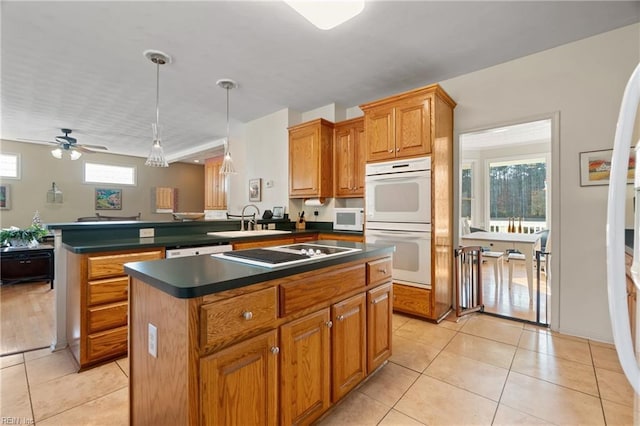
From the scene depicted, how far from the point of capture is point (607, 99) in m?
2.47

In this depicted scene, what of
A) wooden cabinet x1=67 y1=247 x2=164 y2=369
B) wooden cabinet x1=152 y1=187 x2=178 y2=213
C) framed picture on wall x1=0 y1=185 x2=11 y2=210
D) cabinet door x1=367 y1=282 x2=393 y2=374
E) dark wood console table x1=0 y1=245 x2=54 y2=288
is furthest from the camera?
wooden cabinet x1=152 y1=187 x2=178 y2=213

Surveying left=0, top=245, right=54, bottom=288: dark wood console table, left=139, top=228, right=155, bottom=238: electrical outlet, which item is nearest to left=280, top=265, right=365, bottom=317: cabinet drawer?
left=139, top=228, right=155, bottom=238: electrical outlet

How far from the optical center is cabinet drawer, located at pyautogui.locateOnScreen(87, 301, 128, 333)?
2.08 m

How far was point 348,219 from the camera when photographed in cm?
381

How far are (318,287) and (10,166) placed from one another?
27.3 feet

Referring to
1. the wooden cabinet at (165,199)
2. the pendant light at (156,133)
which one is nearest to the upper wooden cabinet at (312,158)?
the pendant light at (156,133)

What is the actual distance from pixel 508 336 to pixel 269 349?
2.44 m

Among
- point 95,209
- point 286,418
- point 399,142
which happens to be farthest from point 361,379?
point 95,209

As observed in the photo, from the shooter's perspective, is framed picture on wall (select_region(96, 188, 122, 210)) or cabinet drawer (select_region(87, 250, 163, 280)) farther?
framed picture on wall (select_region(96, 188, 122, 210))

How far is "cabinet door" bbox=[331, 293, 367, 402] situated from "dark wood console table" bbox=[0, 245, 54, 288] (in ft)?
15.8

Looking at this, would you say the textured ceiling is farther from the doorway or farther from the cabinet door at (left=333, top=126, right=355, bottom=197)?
the doorway

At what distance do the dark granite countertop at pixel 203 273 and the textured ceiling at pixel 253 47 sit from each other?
6.27ft

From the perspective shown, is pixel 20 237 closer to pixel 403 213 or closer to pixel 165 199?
pixel 165 199

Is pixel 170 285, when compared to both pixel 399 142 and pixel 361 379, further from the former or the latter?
pixel 399 142
